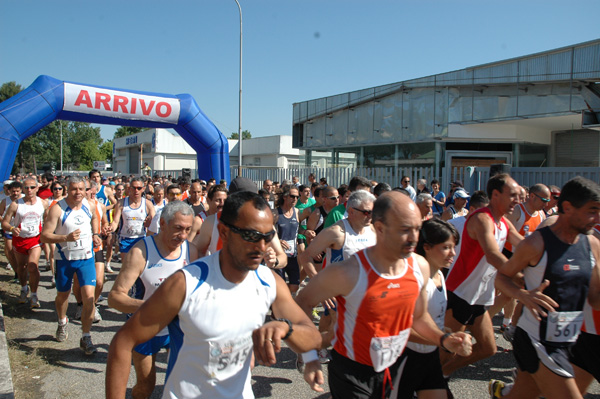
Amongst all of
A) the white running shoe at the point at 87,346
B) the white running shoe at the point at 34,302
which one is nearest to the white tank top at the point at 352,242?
the white running shoe at the point at 87,346

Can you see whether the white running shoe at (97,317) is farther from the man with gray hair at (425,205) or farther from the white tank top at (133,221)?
the man with gray hair at (425,205)

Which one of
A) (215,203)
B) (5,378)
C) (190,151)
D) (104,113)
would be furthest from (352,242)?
(190,151)

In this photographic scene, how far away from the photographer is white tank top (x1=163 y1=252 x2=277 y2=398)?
2.05 m

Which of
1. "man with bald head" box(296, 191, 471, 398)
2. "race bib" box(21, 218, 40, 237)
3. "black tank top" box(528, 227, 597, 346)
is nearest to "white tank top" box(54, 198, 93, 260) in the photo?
"race bib" box(21, 218, 40, 237)

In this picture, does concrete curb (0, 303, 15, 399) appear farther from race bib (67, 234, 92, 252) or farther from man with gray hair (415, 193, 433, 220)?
man with gray hair (415, 193, 433, 220)

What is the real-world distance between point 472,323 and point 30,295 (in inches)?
256

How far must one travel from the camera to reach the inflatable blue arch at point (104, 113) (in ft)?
41.4

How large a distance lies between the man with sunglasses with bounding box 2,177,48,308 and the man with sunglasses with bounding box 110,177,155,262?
1254mm

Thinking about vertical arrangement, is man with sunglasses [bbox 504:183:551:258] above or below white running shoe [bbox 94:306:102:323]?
above

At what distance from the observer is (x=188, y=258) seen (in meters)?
3.62

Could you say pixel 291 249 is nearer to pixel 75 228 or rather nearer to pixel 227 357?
pixel 75 228

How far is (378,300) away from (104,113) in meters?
14.2

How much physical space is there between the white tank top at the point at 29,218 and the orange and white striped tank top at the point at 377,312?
261 inches

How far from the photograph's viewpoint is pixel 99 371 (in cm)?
482
